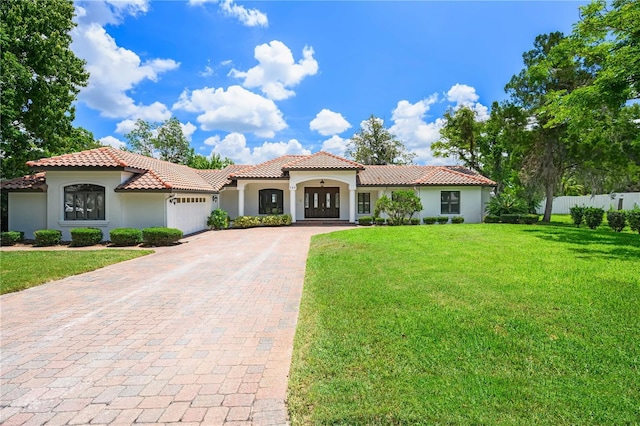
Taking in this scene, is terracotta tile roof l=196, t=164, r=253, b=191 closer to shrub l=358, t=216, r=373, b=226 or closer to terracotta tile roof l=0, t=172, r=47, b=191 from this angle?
terracotta tile roof l=0, t=172, r=47, b=191

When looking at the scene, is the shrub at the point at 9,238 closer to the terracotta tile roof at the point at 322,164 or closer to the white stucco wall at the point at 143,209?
the white stucco wall at the point at 143,209

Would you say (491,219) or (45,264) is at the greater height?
(491,219)

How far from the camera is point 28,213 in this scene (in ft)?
52.5

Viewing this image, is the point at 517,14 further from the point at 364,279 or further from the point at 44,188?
the point at 44,188

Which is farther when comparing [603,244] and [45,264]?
[603,244]

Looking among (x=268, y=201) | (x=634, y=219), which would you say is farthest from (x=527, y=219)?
(x=268, y=201)

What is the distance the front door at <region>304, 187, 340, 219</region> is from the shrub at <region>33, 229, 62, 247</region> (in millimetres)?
14712

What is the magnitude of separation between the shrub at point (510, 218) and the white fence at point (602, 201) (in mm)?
7590

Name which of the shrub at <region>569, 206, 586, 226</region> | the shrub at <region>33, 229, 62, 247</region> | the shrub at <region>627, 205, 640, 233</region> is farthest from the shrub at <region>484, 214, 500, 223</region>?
the shrub at <region>33, 229, 62, 247</region>

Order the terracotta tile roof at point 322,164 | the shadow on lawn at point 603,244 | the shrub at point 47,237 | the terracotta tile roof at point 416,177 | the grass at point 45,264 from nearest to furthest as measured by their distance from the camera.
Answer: the grass at point 45,264 < the shadow on lawn at point 603,244 < the shrub at point 47,237 < the terracotta tile roof at point 322,164 < the terracotta tile roof at point 416,177

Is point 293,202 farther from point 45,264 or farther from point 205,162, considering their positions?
point 205,162

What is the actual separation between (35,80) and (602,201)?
141 ft

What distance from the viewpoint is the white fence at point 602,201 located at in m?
26.0

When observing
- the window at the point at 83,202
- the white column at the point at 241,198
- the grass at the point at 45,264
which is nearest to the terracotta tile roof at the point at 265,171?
the white column at the point at 241,198
